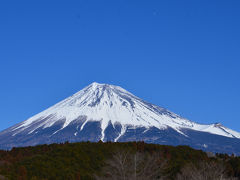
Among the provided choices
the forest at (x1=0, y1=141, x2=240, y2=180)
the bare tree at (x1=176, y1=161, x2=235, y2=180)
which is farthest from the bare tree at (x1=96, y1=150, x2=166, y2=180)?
the bare tree at (x1=176, y1=161, x2=235, y2=180)

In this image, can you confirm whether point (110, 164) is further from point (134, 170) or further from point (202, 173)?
point (202, 173)

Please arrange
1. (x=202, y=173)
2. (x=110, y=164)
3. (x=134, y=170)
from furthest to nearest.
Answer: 1. (x=202, y=173)
2. (x=110, y=164)
3. (x=134, y=170)

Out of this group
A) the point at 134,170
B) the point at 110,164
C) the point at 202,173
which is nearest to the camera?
A: the point at 134,170

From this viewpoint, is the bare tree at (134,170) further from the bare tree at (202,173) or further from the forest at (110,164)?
the bare tree at (202,173)

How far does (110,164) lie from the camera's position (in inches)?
2105

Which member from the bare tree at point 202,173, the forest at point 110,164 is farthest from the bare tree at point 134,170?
the bare tree at point 202,173

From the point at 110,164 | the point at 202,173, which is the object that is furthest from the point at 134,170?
the point at 202,173

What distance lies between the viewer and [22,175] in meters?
49.6

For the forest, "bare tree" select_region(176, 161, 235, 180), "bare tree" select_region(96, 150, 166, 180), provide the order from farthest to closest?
1. the forest
2. "bare tree" select_region(176, 161, 235, 180)
3. "bare tree" select_region(96, 150, 166, 180)

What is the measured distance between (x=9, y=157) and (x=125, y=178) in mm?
19283

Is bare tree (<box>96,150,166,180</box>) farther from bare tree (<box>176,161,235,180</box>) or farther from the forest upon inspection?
bare tree (<box>176,161,235,180</box>)

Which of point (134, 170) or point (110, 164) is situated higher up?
point (110, 164)

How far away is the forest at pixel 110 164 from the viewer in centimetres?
5028

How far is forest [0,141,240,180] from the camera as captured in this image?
50.3 meters
